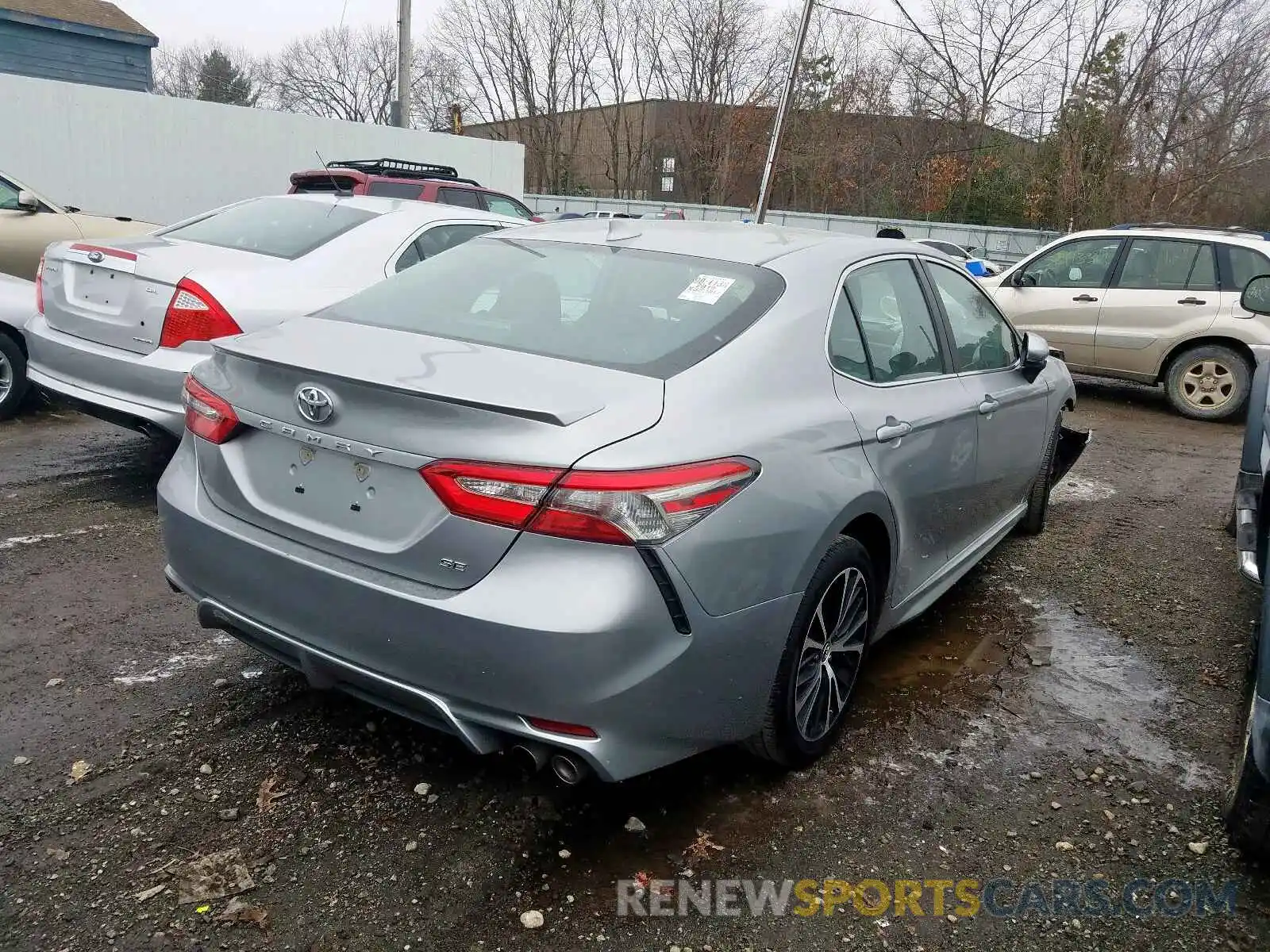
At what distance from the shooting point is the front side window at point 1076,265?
32.3 ft

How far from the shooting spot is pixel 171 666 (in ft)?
11.4

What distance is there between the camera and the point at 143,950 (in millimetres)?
2188

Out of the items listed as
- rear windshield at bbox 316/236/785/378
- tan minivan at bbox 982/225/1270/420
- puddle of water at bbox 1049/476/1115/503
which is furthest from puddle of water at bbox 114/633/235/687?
tan minivan at bbox 982/225/1270/420

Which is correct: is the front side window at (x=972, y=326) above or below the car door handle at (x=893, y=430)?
above

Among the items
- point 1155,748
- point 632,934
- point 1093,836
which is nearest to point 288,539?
point 632,934

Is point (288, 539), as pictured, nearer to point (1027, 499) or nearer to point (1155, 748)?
point (1155, 748)

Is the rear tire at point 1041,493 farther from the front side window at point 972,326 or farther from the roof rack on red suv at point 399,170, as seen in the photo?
the roof rack on red suv at point 399,170

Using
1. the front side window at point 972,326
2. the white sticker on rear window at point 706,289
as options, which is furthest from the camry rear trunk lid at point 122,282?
the front side window at point 972,326

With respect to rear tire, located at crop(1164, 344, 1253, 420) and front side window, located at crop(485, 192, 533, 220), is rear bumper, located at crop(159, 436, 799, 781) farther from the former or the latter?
front side window, located at crop(485, 192, 533, 220)

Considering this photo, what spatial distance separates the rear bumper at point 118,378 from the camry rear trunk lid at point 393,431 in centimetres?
209

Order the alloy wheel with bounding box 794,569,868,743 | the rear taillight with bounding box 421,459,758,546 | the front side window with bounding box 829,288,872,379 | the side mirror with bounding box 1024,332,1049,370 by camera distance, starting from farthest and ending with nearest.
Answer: the side mirror with bounding box 1024,332,1049,370 → the front side window with bounding box 829,288,872,379 → the alloy wheel with bounding box 794,569,868,743 → the rear taillight with bounding box 421,459,758,546

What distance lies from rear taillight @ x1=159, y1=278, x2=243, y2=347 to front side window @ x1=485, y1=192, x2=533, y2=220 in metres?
6.93

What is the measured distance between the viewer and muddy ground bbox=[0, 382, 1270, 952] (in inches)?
93.3

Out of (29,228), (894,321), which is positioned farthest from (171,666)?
(29,228)
